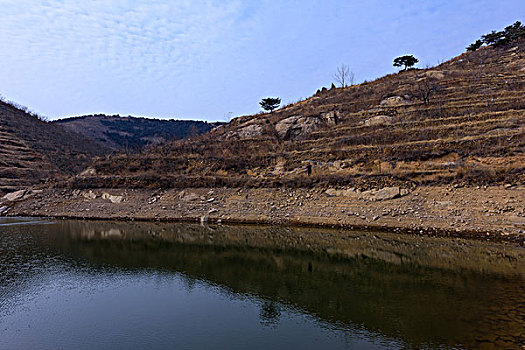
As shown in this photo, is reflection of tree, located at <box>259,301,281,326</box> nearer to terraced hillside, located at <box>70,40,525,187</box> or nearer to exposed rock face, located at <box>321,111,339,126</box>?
terraced hillside, located at <box>70,40,525,187</box>

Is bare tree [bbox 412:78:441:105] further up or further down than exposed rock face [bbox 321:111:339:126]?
further up

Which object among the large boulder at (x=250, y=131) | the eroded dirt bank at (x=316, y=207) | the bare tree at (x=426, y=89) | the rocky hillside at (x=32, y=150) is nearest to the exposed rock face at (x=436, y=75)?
the bare tree at (x=426, y=89)

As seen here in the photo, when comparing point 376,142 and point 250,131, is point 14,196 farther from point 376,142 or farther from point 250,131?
point 376,142

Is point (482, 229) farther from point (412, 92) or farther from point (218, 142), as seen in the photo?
point (218, 142)

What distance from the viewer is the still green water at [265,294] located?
8.42 metres

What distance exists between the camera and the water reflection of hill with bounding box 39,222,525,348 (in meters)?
9.09

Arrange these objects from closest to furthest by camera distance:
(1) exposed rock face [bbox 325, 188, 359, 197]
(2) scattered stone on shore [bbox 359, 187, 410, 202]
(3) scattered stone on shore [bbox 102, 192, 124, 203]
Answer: (2) scattered stone on shore [bbox 359, 187, 410, 202] → (1) exposed rock face [bbox 325, 188, 359, 197] → (3) scattered stone on shore [bbox 102, 192, 124, 203]

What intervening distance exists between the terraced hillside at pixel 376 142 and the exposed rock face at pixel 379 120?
0.23 m

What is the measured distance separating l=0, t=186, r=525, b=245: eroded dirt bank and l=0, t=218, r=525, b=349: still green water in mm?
2093

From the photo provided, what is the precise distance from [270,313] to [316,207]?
58.9ft

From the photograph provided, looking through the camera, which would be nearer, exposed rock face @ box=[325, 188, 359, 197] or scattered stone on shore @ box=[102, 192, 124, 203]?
exposed rock face @ box=[325, 188, 359, 197]

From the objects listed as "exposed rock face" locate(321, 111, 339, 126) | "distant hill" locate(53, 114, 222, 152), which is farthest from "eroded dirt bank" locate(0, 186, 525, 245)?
"distant hill" locate(53, 114, 222, 152)

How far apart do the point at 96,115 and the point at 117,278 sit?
434ft

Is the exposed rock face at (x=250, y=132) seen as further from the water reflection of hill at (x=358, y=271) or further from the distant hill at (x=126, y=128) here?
the distant hill at (x=126, y=128)
